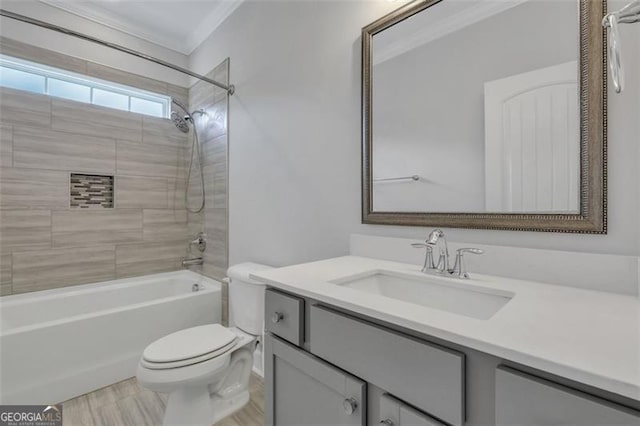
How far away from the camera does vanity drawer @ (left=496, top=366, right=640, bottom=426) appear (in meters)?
0.46

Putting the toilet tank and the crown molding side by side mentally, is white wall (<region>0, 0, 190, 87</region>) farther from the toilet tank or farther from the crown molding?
the crown molding

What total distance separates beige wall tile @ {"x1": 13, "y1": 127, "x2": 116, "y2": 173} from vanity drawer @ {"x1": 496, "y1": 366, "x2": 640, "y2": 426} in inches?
119

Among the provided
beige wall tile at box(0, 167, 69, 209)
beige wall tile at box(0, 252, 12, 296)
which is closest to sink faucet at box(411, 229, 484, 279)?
beige wall tile at box(0, 167, 69, 209)

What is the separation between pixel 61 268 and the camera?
2.37 meters

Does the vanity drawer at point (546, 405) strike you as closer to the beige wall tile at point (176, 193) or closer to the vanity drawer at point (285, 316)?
the vanity drawer at point (285, 316)

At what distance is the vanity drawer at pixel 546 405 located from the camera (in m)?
0.46

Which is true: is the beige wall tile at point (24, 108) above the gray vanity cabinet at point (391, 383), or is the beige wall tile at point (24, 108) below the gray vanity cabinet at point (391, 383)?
above

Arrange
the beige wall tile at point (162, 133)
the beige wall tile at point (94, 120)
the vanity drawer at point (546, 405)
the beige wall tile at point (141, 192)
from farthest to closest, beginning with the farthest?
the beige wall tile at point (162, 133)
the beige wall tile at point (141, 192)
the beige wall tile at point (94, 120)
the vanity drawer at point (546, 405)

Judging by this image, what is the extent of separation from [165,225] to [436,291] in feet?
8.81

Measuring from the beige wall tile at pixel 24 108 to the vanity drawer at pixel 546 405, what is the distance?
10.3 ft

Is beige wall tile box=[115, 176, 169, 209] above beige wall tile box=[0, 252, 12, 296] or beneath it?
above

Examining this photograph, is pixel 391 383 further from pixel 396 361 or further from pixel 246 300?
pixel 246 300

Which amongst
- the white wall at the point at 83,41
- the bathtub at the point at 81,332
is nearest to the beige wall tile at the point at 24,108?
the white wall at the point at 83,41

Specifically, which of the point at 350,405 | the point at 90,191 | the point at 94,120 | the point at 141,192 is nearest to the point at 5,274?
the point at 90,191
